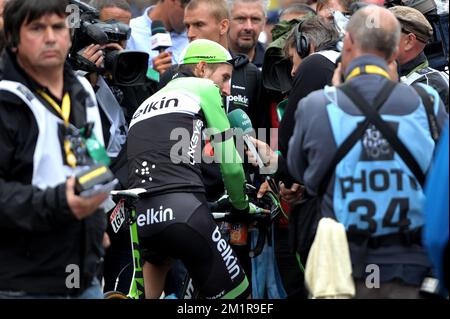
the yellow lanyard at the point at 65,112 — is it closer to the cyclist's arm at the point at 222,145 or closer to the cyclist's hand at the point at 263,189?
the cyclist's arm at the point at 222,145

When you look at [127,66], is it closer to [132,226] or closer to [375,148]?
[132,226]

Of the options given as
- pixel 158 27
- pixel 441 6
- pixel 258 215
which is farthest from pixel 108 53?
pixel 441 6

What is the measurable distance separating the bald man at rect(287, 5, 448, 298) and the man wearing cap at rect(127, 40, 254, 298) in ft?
5.67

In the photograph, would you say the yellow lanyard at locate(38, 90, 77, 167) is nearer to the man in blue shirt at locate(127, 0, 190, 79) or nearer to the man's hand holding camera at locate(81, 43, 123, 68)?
the man's hand holding camera at locate(81, 43, 123, 68)

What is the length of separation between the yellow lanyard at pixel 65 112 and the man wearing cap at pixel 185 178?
1999mm

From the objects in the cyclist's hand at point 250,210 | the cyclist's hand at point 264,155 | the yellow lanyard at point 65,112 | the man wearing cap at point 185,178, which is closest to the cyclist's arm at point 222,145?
the man wearing cap at point 185,178

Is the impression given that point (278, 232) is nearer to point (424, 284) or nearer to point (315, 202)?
point (315, 202)

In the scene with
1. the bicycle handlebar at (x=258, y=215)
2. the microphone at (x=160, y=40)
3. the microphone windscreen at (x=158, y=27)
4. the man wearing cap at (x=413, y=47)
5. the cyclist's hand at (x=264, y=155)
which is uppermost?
the microphone windscreen at (x=158, y=27)

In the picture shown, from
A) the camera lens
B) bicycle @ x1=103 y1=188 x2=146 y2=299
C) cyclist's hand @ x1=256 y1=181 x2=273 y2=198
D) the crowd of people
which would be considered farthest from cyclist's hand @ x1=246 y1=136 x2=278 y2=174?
the camera lens

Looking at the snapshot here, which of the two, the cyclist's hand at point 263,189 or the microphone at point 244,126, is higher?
the microphone at point 244,126

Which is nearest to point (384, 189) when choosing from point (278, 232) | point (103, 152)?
point (103, 152)

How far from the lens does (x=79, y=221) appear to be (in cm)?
527

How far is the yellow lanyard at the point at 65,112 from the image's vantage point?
5.15 meters

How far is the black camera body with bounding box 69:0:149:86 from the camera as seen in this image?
25.6 feet
